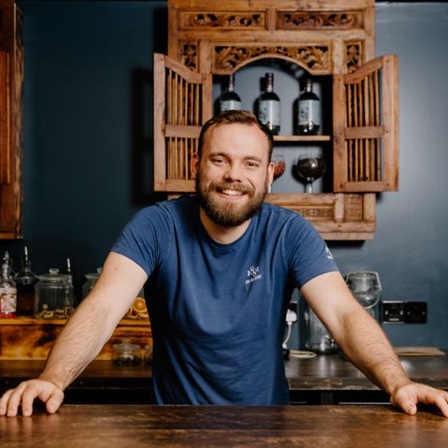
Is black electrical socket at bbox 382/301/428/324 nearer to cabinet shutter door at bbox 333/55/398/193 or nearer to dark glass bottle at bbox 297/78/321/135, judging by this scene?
cabinet shutter door at bbox 333/55/398/193

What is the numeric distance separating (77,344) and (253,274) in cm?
53

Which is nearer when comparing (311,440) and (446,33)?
(311,440)

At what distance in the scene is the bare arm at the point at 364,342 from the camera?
142 centimetres

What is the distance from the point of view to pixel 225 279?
1882mm

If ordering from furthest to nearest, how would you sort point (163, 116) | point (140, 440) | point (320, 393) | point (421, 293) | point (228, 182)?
1. point (421, 293)
2. point (163, 116)
3. point (320, 393)
4. point (228, 182)
5. point (140, 440)

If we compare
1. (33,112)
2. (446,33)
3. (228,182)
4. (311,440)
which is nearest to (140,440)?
(311,440)

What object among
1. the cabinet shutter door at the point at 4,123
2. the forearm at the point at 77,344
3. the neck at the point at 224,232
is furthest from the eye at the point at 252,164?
the cabinet shutter door at the point at 4,123

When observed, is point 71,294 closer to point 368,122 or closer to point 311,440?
point 368,122

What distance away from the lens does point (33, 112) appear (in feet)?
10.2

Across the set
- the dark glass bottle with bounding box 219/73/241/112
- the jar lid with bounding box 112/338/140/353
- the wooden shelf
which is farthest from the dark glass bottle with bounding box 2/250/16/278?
the dark glass bottle with bounding box 219/73/241/112

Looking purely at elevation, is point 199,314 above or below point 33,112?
below

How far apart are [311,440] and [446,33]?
2.44 meters

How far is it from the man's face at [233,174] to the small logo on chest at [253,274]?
0.13 metres

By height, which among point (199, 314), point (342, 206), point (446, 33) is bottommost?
point (199, 314)
